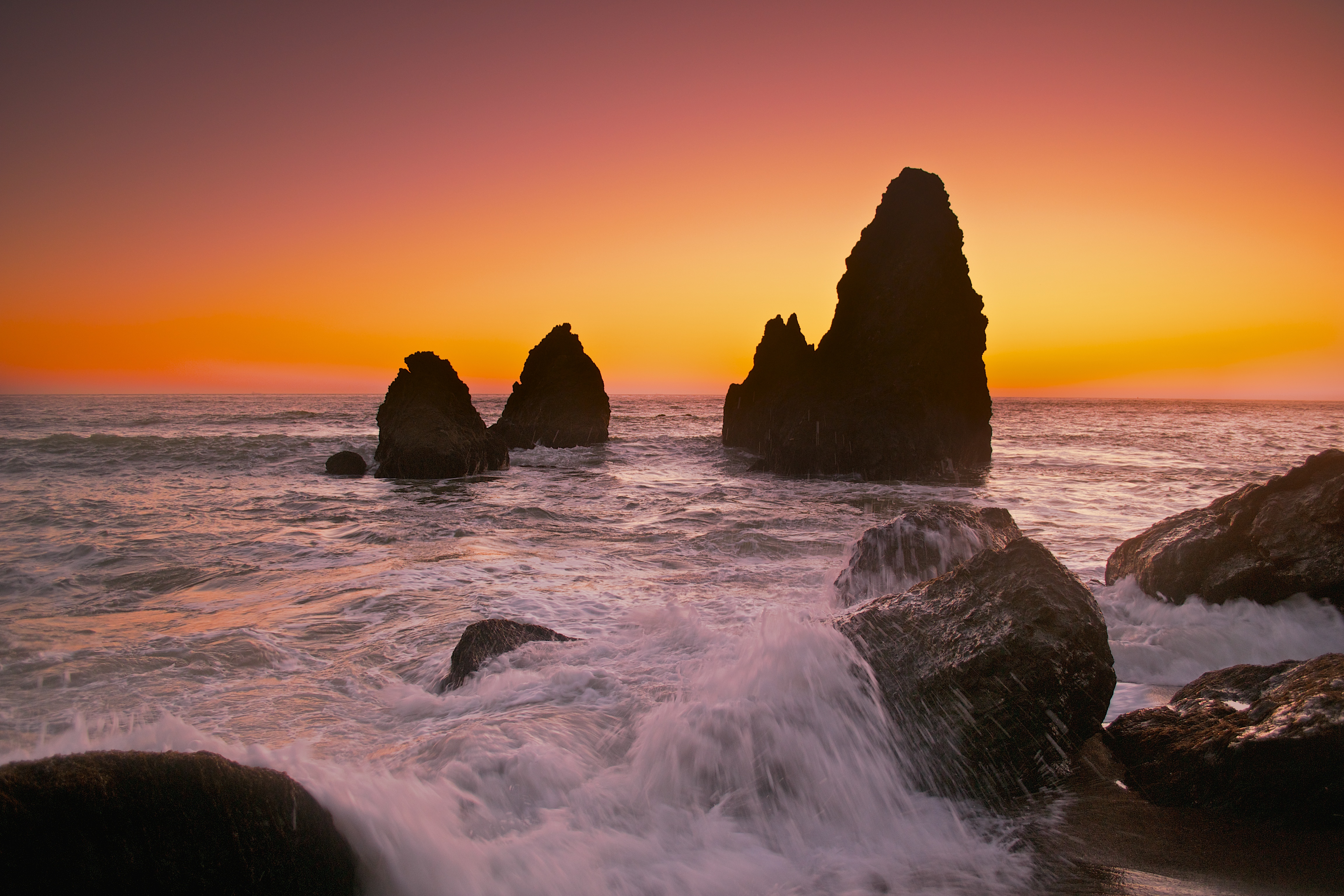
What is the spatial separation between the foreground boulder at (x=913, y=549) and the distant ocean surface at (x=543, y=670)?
52 centimetres

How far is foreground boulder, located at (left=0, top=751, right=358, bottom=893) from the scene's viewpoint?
5.89ft

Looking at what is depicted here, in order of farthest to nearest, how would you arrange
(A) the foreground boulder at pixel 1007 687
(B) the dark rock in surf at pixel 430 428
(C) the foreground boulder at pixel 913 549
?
(B) the dark rock in surf at pixel 430 428
(C) the foreground boulder at pixel 913 549
(A) the foreground boulder at pixel 1007 687

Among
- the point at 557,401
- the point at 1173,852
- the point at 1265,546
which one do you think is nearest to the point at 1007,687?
the point at 1173,852

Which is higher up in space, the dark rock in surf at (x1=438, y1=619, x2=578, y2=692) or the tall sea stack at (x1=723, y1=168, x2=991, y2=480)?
the tall sea stack at (x1=723, y1=168, x2=991, y2=480)

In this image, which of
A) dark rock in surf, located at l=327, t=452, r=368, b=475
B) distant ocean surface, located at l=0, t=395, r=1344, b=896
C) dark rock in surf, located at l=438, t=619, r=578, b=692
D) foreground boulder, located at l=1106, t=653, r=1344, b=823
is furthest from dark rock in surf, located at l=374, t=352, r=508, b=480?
foreground boulder, located at l=1106, t=653, r=1344, b=823

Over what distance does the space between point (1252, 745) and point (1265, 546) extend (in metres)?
3.54

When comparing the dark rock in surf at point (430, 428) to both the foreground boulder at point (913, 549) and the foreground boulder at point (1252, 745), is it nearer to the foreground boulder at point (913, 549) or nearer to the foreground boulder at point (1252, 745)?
the foreground boulder at point (913, 549)

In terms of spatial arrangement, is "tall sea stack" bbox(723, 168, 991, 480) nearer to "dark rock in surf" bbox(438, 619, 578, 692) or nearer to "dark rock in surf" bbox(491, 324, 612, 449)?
"dark rock in surf" bbox(491, 324, 612, 449)

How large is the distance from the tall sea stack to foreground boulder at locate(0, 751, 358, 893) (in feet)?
62.4

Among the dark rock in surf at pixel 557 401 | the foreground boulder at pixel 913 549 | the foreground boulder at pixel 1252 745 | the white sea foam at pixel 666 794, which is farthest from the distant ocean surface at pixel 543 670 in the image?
the dark rock in surf at pixel 557 401

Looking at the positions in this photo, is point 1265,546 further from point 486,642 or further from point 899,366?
point 899,366

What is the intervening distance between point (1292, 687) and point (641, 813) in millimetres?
3274

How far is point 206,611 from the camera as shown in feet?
21.5

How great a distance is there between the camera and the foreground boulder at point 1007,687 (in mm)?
3219
